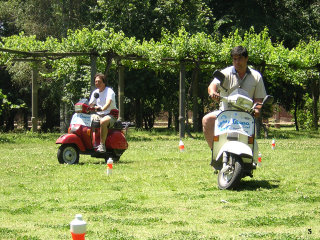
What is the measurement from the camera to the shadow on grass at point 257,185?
28.9ft

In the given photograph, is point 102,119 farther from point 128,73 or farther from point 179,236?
point 128,73

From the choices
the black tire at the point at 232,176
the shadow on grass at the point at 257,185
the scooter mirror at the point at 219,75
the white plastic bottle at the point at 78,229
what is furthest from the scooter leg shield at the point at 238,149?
the white plastic bottle at the point at 78,229

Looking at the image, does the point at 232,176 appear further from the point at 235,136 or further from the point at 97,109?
the point at 97,109

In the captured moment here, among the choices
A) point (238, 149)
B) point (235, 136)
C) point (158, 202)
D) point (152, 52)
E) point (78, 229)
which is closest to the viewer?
point (78, 229)

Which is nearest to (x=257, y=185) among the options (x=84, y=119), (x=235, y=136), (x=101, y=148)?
(x=235, y=136)

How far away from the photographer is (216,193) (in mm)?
8250

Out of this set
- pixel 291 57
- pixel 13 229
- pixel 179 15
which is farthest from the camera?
pixel 179 15

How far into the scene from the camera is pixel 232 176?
860 cm

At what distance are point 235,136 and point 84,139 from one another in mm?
5145

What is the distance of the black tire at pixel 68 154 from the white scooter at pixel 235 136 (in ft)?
15.8

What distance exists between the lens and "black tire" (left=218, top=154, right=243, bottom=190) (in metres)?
8.47

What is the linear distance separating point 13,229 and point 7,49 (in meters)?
16.1

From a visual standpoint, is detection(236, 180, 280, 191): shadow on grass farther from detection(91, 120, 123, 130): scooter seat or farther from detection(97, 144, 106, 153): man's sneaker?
detection(91, 120, 123, 130): scooter seat

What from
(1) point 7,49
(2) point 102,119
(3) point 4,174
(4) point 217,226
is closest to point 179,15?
(1) point 7,49
